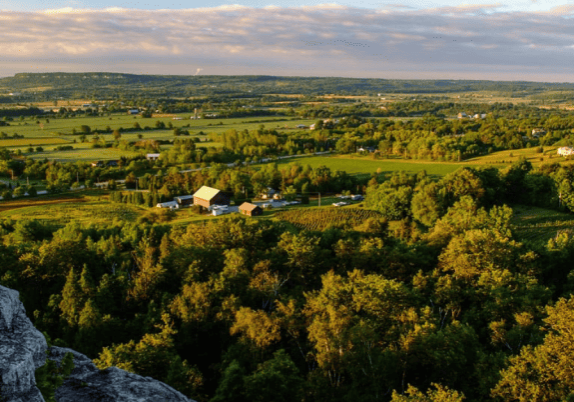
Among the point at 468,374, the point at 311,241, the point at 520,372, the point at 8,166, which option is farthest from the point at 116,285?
the point at 8,166

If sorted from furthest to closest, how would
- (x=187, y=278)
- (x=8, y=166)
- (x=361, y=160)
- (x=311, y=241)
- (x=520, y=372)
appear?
1. (x=361, y=160)
2. (x=8, y=166)
3. (x=311, y=241)
4. (x=187, y=278)
5. (x=520, y=372)

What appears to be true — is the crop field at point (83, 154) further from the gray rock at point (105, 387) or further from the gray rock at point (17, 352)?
the gray rock at point (17, 352)

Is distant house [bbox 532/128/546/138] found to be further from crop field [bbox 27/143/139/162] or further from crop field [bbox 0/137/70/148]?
crop field [bbox 0/137/70/148]

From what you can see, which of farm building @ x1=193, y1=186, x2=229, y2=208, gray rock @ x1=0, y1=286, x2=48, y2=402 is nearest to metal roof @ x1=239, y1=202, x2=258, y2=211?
farm building @ x1=193, y1=186, x2=229, y2=208

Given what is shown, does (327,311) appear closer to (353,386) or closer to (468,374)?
(353,386)

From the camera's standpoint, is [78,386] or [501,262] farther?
[501,262]

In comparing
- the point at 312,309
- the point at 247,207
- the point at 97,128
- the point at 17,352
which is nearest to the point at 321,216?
the point at 247,207

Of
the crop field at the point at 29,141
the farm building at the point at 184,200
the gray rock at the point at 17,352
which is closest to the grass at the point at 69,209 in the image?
the farm building at the point at 184,200
